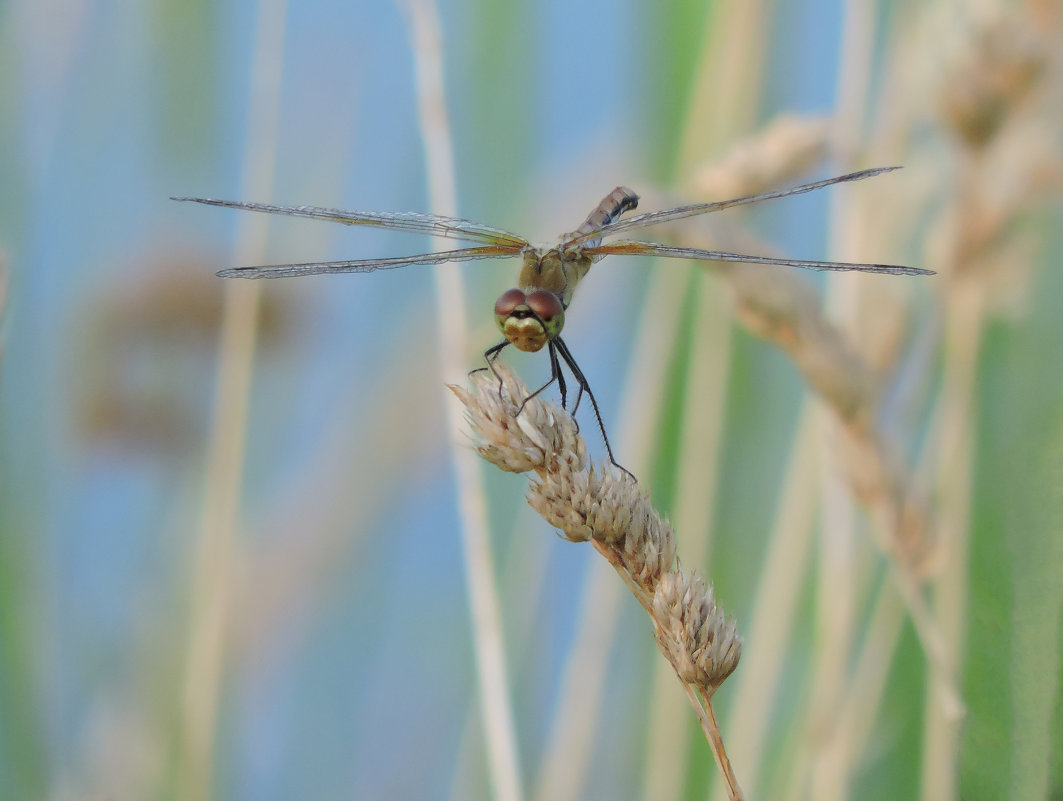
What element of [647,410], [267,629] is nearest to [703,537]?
[647,410]

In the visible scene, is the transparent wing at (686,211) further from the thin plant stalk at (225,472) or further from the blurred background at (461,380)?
the thin plant stalk at (225,472)

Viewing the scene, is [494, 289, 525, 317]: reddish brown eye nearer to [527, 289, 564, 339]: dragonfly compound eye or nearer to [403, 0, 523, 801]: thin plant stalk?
[527, 289, 564, 339]: dragonfly compound eye

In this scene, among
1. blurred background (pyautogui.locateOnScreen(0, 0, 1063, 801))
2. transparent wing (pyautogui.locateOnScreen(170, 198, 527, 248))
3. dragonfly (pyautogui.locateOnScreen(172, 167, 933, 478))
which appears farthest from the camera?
blurred background (pyautogui.locateOnScreen(0, 0, 1063, 801))

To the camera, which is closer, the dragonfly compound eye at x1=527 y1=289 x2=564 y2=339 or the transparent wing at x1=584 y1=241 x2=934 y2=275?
the transparent wing at x1=584 y1=241 x2=934 y2=275

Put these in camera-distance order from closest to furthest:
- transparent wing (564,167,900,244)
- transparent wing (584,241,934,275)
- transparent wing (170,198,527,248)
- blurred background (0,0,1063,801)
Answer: transparent wing (584,241,934,275) → transparent wing (564,167,900,244) → transparent wing (170,198,527,248) → blurred background (0,0,1063,801)

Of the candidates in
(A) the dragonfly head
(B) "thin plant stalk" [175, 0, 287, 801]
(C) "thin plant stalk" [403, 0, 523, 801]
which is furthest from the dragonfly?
(B) "thin plant stalk" [175, 0, 287, 801]

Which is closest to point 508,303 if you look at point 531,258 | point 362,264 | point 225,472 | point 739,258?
point 531,258

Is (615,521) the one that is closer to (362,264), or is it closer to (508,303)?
(508,303)

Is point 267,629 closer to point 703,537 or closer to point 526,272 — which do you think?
point 703,537
